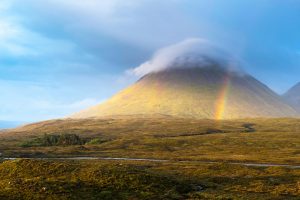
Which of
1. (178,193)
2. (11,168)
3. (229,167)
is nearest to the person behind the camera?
(178,193)

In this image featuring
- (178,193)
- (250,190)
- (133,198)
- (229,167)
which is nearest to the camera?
(133,198)

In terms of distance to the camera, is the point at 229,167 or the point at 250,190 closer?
the point at 250,190

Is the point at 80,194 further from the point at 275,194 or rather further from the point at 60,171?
the point at 275,194

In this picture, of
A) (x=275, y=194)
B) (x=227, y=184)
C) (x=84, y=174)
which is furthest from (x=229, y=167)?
(x=84, y=174)

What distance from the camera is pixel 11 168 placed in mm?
70938

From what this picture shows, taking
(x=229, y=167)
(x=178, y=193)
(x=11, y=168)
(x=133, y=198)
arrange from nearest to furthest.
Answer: (x=133, y=198) → (x=178, y=193) → (x=11, y=168) → (x=229, y=167)

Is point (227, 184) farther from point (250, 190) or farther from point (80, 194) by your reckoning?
point (80, 194)

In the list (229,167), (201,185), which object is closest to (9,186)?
(201,185)

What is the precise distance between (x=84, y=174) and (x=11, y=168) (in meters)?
13.8

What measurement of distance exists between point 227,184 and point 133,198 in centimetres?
2393

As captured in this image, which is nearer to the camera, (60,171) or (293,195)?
(293,195)

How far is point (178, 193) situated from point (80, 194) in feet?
45.3

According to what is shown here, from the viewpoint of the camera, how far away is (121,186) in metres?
60.6

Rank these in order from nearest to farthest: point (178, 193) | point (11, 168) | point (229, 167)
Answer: point (178, 193) → point (11, 168) → point (229, 167)
